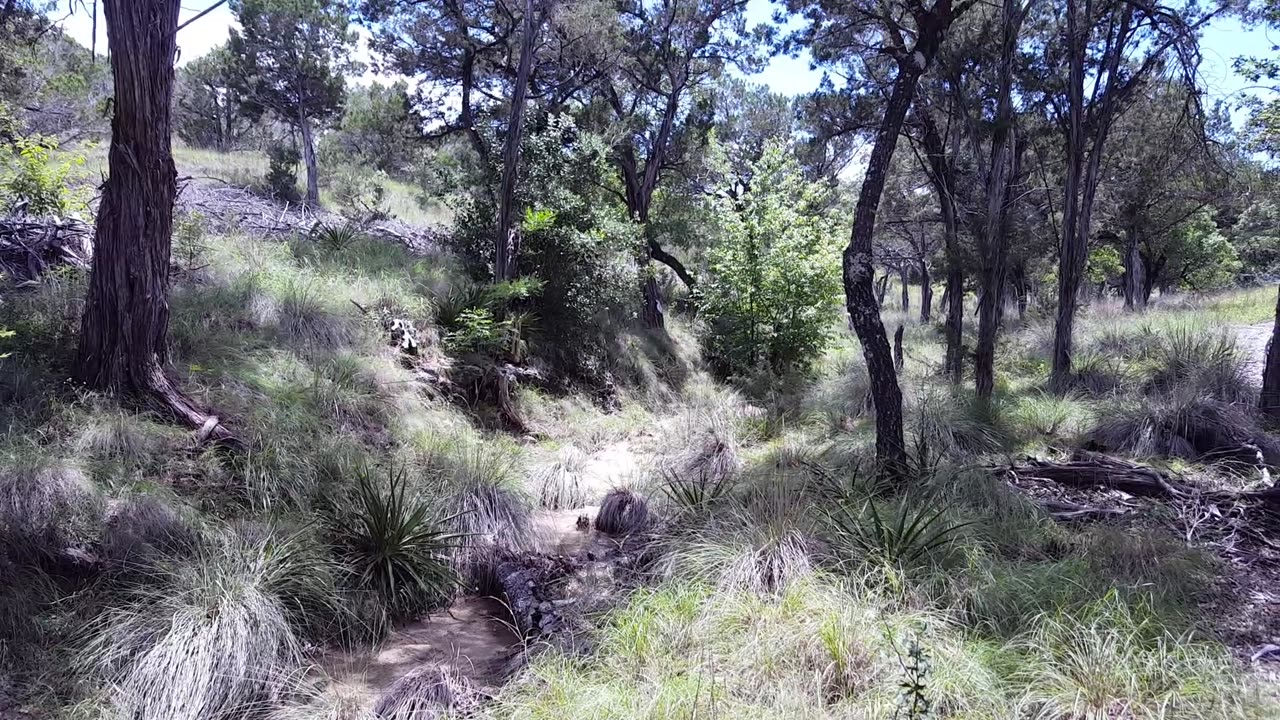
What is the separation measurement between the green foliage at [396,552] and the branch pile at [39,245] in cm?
436

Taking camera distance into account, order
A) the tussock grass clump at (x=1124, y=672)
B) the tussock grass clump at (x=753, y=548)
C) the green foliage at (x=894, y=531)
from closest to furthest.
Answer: the tussock grass clump at (x=1124, y=672)
the tussock grass clump at (x=753, y=548)
the green foliage at (x=894, y=531)

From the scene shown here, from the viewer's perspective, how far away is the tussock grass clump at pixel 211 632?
3330 millimetres

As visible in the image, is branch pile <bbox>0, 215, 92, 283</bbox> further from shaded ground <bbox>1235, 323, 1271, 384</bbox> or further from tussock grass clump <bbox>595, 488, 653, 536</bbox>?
shaded ground <bbox>1235, 323, 1271, 384</bbox>

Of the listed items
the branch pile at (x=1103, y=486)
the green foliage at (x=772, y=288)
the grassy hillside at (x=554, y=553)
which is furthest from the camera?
the green foliage at (x=772, y=288)

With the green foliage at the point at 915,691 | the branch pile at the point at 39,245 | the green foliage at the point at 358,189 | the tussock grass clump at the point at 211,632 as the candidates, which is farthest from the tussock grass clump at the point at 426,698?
the green foliage at the point at 358,189

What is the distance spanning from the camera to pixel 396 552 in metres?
4.77

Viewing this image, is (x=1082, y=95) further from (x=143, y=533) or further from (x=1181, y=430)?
(x=143, y=533)

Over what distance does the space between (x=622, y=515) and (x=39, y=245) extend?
255 inches

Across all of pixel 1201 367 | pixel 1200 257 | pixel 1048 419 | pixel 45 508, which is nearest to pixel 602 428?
pixel 1048 419

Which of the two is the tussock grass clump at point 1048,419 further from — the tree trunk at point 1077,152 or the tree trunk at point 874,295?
the tree trunk at point 874,295

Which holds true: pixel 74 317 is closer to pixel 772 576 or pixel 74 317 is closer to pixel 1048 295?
pixel 772 576

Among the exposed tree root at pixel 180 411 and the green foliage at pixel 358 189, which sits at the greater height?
the green foliage at pixel 358 189

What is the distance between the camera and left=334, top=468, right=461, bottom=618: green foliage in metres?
4.67

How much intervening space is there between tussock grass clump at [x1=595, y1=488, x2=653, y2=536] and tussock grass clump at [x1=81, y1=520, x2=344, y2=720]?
2.53m
